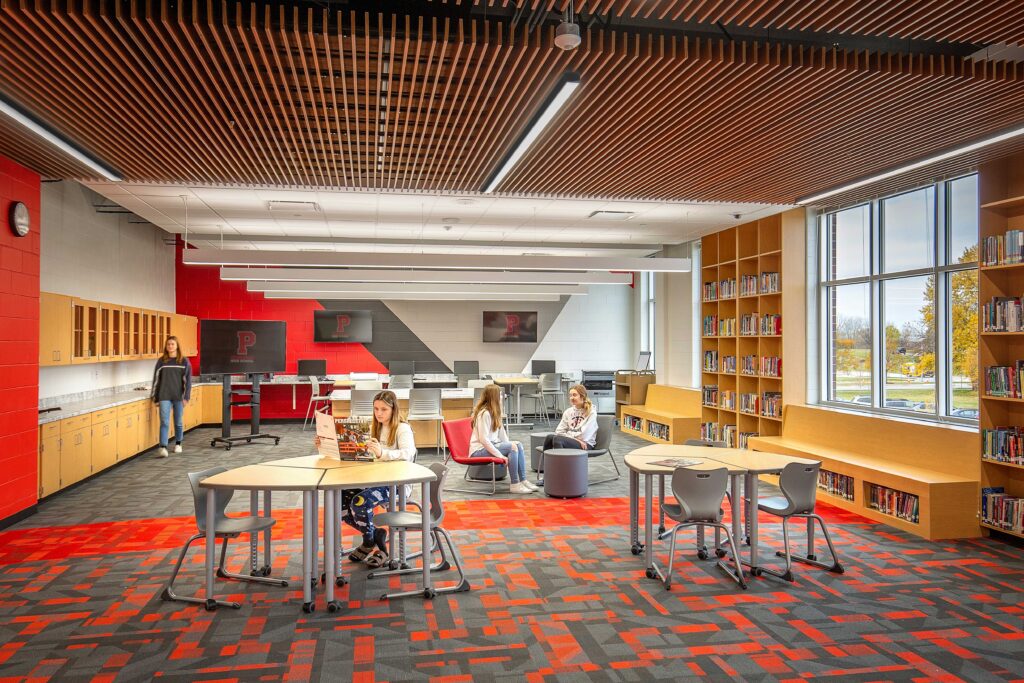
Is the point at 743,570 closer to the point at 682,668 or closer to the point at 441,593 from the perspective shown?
the point at 682,668

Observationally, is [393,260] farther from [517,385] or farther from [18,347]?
[517,385]

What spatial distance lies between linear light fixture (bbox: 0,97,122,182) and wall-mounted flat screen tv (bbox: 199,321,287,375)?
4792 mm

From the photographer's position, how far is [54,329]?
726cm

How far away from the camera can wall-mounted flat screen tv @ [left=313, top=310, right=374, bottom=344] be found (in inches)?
575

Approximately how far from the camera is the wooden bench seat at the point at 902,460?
19.3ft

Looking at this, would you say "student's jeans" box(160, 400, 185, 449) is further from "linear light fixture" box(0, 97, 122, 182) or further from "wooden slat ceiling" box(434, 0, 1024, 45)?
"wooden slat ceiling" box(434, 0, 1024, 45)

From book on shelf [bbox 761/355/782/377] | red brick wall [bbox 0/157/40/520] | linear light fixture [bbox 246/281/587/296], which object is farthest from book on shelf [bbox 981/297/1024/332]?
red brick wall [bbox 0/157/40/520]

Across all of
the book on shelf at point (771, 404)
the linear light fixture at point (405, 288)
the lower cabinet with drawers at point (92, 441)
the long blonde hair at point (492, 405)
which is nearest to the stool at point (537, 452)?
the long blonde hair at point (492, 405)

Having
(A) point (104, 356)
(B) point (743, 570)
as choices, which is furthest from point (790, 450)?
(A) point (104, 356)

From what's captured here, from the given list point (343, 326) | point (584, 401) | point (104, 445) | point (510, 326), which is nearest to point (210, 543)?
point (584, 401)

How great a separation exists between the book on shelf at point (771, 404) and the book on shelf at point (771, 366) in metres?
0.25

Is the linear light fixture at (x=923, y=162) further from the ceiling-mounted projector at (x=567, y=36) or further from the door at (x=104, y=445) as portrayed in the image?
the door at (x=104, y=445)

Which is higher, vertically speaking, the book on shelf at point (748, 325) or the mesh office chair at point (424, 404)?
the book on shelf at point (748, 325)

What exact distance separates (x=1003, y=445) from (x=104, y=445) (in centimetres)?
963
